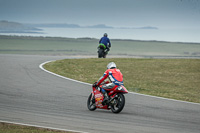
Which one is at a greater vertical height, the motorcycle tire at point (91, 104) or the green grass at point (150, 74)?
the green grass at point (150, 74)

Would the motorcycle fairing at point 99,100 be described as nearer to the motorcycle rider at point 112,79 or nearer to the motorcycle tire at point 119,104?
the motorcycle rider at point 112,79

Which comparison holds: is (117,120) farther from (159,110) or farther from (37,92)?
(37,92)

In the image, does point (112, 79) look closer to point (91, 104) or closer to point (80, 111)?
point (91, 104)

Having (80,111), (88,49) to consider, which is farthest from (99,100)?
(88,49)

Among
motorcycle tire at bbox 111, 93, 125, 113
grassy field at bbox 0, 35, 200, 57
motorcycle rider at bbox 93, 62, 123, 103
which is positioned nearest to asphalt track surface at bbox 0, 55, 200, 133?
motorcycle tire at bbox 111, 93, 125, 113

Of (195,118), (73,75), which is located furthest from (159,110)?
(73,75)

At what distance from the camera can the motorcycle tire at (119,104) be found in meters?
11.2

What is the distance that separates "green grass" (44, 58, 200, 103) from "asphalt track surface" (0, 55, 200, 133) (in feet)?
9.29

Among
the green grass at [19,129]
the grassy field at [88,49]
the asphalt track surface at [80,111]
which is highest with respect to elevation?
the grassy field at [88,49]

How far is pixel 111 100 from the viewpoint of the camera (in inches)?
452

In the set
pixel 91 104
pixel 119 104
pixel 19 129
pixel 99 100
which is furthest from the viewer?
pixel 91 104

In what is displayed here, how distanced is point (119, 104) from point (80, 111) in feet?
4.00

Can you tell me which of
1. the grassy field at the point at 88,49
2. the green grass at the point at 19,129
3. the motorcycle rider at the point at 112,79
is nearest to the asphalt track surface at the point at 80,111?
the green grass at the point at 19,129

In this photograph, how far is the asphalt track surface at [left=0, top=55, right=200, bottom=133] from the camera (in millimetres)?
9664
